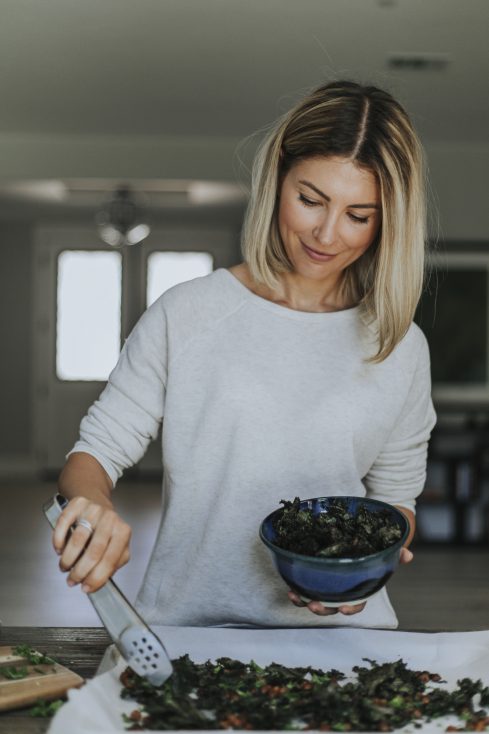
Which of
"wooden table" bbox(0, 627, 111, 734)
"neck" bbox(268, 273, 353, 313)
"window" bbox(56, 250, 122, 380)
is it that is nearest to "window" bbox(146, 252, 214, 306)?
"window" bbox(56, 250, 122, 380)

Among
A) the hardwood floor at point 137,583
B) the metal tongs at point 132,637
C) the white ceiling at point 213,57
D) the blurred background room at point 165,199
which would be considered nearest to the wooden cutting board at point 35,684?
the metal tongs at point 132,637

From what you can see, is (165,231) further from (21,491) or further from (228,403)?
(228,403)

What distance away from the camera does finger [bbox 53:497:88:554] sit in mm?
1062

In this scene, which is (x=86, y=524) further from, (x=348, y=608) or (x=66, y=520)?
(x=348, y=608)

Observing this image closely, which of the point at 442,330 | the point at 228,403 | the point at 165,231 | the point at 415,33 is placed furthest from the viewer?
the point at 165,231

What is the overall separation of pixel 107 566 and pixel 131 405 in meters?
0.41

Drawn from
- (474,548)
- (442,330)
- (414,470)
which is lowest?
(474,548)

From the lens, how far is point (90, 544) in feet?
3.49

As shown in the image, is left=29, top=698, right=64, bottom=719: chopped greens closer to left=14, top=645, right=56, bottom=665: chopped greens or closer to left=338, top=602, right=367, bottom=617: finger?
left=14, top=645, right=56, bottom=665: chopped greens

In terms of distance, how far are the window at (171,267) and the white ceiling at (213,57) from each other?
303cm

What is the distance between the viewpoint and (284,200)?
1.43 m

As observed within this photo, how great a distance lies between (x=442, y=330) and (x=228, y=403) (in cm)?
528

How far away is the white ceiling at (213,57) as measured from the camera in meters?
4.12

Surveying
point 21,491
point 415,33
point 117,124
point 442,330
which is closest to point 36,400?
point 21,491
